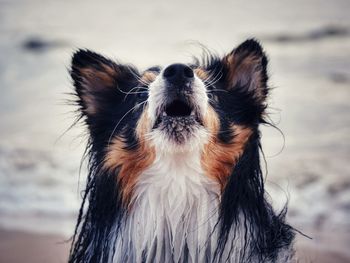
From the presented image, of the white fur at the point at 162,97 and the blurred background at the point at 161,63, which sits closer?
the white fur at the point at 162,97

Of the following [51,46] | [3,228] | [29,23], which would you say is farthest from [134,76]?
[29,23]

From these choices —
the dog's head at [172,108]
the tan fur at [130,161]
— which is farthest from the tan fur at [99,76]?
the tan fur at [130,161]

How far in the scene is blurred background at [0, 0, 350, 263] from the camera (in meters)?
6.43

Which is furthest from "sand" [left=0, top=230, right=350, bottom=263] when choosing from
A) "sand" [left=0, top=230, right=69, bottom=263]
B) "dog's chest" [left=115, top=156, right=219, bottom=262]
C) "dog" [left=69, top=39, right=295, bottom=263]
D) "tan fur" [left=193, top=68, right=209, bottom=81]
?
"tan fur" [left=193, top=68, right=209, bottom=81]

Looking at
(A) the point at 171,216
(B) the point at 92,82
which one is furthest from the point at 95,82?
(A) the point at 171,216

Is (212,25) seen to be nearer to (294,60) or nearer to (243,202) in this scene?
(294,60)

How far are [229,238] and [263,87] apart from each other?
931 mm

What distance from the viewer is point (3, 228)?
6.45 metres

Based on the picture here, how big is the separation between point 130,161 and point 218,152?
0.51m

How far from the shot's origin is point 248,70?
3.96 meters

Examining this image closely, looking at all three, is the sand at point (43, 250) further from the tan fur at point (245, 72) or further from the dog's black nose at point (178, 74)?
the dog's black nose at point (178, 74)

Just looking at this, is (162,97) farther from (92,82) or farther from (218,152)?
(92,82)

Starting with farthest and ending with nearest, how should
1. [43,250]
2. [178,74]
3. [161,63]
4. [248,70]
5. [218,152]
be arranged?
[161,63] → [43,250] → [248,70] → [218,152] → [178,74]

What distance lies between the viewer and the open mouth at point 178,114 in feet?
11.8
